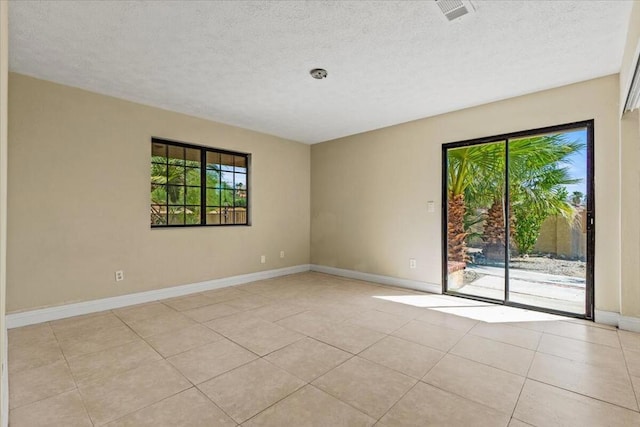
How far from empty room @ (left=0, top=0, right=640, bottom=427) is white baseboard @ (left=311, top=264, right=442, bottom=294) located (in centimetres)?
4

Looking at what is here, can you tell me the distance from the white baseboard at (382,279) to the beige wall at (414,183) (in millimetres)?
83

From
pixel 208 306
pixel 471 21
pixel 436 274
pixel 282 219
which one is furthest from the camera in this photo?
pixel 282 219

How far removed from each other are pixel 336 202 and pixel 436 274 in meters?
2.13

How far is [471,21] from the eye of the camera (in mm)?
2289

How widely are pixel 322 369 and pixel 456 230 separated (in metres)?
2.91

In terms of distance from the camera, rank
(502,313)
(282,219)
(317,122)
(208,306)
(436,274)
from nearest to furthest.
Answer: (502,313)
(208,306)
(436,274)
(317,122)
(282,219)

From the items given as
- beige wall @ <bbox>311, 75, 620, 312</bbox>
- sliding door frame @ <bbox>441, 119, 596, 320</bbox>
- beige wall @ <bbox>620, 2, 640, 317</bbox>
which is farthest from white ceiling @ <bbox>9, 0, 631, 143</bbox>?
beige wall @ <bbox>620, 2, 640, 317</bbox>

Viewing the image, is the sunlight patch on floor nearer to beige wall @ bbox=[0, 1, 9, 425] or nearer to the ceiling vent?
the ceiling vent

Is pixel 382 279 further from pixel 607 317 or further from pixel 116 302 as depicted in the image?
pixel 116 302

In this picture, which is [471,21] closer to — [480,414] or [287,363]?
[480,414]

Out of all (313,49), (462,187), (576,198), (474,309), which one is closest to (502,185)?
(462,187)

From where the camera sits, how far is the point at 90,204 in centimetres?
352

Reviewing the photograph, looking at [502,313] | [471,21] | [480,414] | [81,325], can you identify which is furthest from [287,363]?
[471,21]

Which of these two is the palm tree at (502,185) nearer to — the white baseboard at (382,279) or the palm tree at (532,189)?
the palm tree at (532,189)
